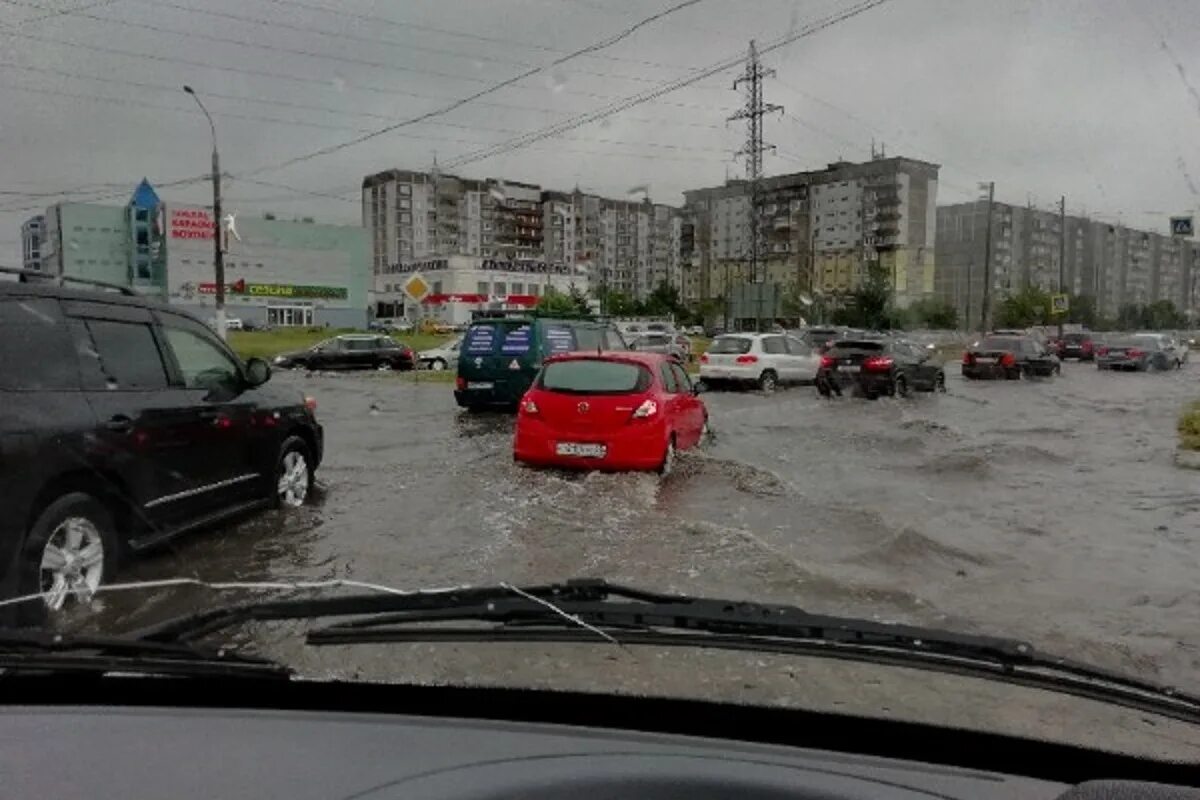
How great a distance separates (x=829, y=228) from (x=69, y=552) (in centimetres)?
7436

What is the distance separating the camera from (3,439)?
15.0ft

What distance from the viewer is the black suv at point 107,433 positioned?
15.5ft

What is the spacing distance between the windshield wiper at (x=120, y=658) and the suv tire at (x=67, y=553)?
8.13ft

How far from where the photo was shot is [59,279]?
5.33 meters

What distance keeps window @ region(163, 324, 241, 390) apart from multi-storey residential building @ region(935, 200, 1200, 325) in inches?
2051

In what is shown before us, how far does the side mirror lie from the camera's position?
24.1 ft

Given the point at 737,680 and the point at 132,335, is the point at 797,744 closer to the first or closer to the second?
the point at 737,680

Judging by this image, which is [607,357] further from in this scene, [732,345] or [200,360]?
[732,345]

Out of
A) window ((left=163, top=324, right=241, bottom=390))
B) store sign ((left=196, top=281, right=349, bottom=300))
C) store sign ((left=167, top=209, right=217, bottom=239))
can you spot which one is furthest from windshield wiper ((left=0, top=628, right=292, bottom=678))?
store sign ((left=196, top=281, right=349, bottom=300))

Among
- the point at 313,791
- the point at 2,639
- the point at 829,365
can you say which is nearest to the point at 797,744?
the point at 313,791

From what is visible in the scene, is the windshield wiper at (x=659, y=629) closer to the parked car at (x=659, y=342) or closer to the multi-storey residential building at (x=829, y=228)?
the parked car at (x=659, y=342)

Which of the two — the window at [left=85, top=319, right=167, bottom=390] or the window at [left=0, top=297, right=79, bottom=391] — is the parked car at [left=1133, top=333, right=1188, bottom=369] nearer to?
the window at [left=85, top=319, right=167, bottom=390]

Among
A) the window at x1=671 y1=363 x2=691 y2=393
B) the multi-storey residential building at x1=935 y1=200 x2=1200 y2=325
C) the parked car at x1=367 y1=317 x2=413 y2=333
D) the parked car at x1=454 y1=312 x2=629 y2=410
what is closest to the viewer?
the window at x1=671 y1=363 x2=691 y2=393

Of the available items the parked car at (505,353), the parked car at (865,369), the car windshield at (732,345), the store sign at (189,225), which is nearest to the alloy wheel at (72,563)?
the store sign at (189,225)
